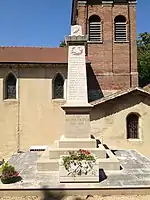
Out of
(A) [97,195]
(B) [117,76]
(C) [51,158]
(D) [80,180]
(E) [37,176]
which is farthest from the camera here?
(B) [117,76]

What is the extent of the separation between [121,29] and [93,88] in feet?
18.7

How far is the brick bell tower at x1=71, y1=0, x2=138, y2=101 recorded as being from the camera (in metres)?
20.0

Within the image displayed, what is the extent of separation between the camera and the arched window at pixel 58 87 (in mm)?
18500

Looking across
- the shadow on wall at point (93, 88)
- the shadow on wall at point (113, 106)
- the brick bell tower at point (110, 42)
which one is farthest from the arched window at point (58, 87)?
the shadow on wall at point (113, 106)

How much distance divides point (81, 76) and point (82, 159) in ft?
12.4

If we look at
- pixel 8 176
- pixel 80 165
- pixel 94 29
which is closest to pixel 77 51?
pixel 80 165

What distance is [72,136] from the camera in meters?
9.32

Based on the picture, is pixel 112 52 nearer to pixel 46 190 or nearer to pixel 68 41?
pixel 68 41

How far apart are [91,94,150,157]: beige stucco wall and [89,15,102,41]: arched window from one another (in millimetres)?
6926

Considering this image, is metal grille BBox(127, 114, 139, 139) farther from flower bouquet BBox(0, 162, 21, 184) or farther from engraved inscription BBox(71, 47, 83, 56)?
flower bouquet BBox(0, 162, 21, 184)

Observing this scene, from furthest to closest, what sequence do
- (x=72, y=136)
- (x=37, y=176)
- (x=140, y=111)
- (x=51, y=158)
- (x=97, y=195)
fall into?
(x=140, y=111)
(x=72, y=136)
(x=51, y=158)
(x=37, y=176)
(x=97, y=195)

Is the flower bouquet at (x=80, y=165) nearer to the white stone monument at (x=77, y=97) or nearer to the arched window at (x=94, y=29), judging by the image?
the white stone monument at (x=77, y=97)

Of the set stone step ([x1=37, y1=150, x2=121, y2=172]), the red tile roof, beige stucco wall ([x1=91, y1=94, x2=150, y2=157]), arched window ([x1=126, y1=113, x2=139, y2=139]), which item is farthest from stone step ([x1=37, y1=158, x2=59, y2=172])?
the red tile roof

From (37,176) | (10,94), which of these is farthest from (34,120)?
(37,176)
